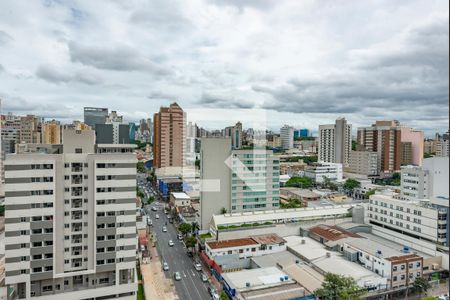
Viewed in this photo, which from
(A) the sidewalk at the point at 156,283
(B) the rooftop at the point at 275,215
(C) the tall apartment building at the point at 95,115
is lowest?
(A) the sidewalk at the point at 156,283

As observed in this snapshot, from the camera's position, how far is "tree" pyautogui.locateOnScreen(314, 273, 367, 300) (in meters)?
5.28

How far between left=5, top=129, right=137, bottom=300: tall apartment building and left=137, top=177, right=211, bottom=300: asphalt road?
1398 millimetres

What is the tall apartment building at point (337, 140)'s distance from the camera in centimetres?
2224

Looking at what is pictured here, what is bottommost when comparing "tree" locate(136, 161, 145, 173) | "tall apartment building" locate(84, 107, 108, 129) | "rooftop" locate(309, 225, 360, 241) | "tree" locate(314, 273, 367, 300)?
"tree" locate(314, 273, 367, 300)

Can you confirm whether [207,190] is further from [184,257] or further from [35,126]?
[35,126]

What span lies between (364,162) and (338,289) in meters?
16.6

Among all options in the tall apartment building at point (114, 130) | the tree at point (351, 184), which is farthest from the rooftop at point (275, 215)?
the tree at point (351, 184)

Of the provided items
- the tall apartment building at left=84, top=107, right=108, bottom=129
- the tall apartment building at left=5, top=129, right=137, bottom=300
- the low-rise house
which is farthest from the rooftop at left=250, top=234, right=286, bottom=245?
the tall apartment building at left=84, top=107, right=108, bottom=129

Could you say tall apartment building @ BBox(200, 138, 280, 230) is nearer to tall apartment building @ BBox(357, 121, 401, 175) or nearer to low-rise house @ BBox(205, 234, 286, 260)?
low-rise house @ BBox(205, 234, 286, 260)

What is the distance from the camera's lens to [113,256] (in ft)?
17.3

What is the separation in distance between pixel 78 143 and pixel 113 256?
195 centimetres

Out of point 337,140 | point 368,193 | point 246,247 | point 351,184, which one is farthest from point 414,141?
point 246,247

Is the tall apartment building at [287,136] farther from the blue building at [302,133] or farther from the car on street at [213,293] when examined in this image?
the car on street at [213,293]

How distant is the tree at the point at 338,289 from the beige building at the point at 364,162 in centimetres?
1620
